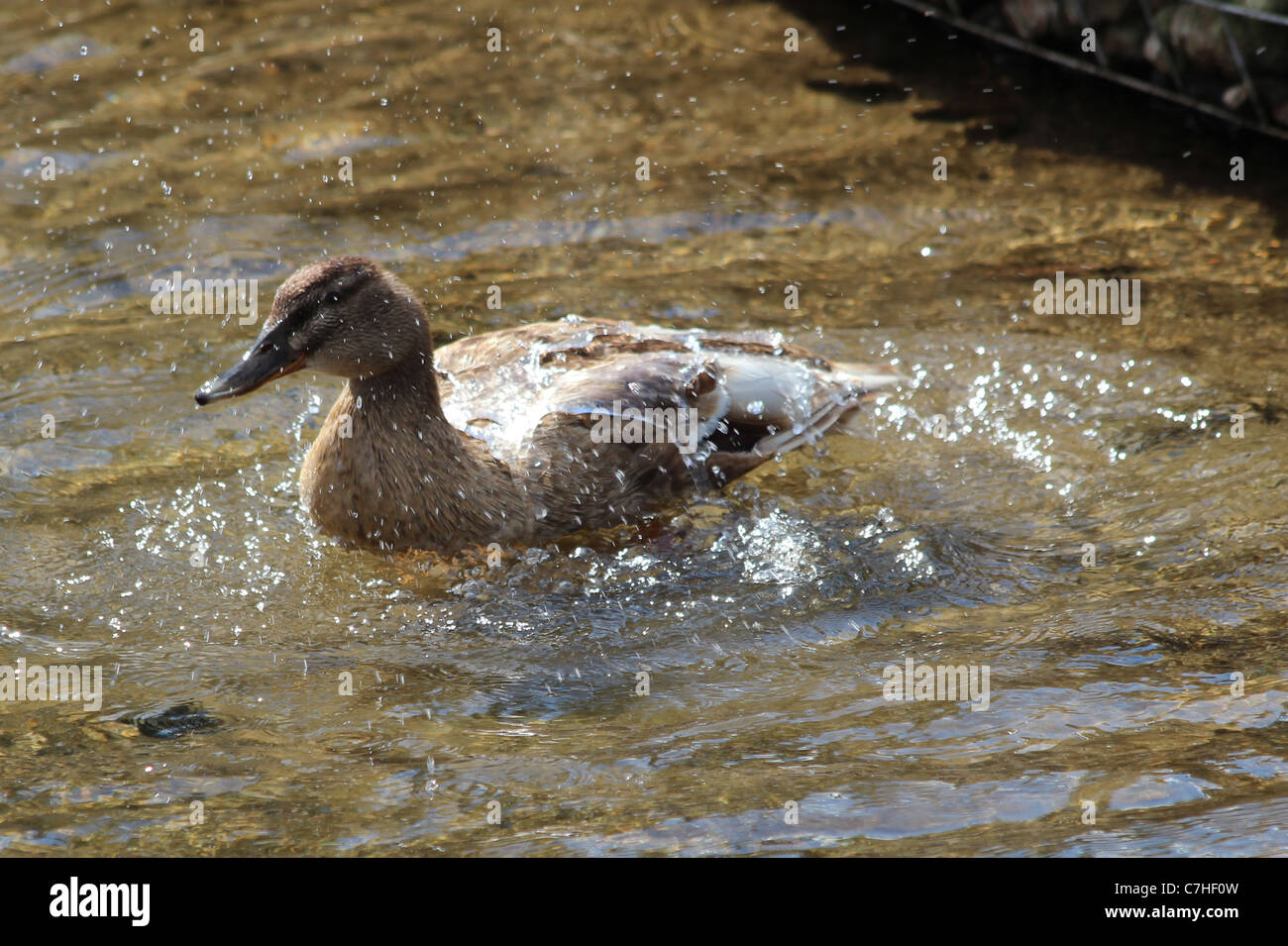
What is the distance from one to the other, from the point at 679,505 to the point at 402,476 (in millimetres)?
1271

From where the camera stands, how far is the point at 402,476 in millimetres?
5168

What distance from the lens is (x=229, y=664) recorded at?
4473 millimetres

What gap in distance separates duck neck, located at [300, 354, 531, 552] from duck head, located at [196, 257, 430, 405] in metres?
0.10

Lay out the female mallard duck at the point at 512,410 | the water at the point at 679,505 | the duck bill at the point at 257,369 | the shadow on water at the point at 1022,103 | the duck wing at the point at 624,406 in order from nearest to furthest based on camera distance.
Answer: the water at the point at 679,505 < the duck bill at the point at 257,369 < the female mallard duck at the point at 512,410 < the duck wing at the point at 624,406 < the shadow on water at the point at 1022,103

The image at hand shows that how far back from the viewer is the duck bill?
4770 mm

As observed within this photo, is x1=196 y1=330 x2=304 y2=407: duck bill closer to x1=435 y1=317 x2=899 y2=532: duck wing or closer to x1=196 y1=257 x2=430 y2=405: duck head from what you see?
x1=196 y1=257 x2=430 y2=405: duck head

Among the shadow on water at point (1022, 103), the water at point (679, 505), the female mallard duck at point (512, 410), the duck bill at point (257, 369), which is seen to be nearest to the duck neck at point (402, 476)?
the female mallard duck at point (512, 410)

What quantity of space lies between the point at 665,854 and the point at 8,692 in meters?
2.21

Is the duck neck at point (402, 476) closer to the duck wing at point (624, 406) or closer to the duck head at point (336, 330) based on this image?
the duck head at point (336, 330)

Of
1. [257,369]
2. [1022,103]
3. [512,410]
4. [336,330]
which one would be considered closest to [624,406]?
[512,410]

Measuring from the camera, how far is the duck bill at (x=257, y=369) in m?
4.77

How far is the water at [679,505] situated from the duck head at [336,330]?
30.9 inches

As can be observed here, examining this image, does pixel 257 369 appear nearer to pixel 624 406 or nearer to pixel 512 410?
pixel 512 410
